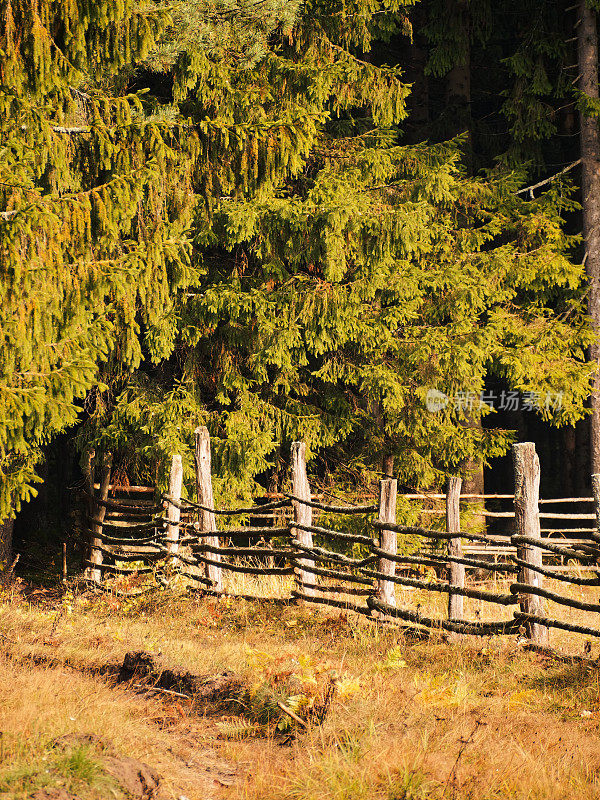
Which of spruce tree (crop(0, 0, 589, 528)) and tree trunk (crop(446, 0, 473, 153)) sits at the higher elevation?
tree trunk (crop(446, 0, 473, 153))

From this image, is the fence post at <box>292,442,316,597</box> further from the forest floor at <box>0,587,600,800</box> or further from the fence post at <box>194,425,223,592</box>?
the fence post at <box>194,425,223,592</box>

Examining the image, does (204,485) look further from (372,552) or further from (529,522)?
(529,522)

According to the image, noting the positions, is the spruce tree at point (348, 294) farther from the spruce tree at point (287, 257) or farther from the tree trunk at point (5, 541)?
the tree trunk at point (5, 541)

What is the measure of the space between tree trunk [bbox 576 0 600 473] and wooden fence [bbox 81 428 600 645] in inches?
78.3

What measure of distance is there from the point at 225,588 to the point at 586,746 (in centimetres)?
536

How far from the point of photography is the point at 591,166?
1298 cm

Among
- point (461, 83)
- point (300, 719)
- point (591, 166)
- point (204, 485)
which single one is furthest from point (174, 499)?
point (461, 83)

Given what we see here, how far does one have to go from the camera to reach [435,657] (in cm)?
570

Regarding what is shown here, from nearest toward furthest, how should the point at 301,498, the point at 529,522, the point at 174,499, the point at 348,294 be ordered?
1. the point at 529,522
2. the point at 301,498
3. the point at 174,499
4. the point at 348,294

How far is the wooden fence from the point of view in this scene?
598cm

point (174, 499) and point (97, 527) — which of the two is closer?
point (174, 499)

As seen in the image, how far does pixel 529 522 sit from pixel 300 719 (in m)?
2.90

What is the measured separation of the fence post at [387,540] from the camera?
680cm

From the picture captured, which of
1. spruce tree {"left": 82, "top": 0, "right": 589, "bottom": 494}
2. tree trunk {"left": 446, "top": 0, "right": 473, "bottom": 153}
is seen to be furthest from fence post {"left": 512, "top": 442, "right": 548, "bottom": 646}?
tree trunk {"left": 446, "top": 0, "right": 473, "bottom": 153}
